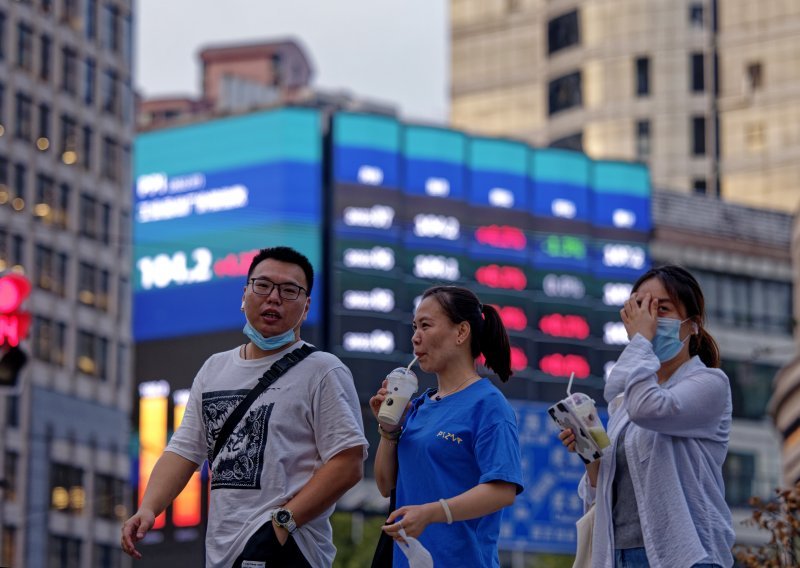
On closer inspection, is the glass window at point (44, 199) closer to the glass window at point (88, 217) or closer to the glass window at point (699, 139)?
the glass window at point (88, 217)

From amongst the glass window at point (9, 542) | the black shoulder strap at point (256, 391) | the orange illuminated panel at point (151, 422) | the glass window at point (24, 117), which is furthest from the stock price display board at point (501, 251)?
the black shoulder strap at point (256, 391)

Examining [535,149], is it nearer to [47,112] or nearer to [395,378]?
[47,112]

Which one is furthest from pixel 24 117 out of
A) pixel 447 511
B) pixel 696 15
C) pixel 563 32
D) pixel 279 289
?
pixel 447 511

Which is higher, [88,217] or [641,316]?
[88,217]

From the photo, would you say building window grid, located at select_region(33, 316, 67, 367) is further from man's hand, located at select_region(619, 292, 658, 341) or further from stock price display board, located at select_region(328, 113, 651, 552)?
man's hand, located at select_region(619, 292, 658, 341)

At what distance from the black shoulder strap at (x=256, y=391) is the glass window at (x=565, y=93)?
88.0 meters

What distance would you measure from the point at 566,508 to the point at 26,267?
2082 cm

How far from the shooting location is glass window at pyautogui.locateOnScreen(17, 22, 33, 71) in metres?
71.4

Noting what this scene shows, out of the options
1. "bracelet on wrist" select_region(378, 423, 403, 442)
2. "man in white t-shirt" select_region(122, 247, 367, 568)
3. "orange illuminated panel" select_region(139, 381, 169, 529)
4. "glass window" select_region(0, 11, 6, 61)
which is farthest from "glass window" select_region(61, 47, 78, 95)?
"bracelet on wrist" select_region(378, 423, 403, 442)

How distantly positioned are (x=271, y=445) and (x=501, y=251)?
62.3 meters

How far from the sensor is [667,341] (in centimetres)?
847

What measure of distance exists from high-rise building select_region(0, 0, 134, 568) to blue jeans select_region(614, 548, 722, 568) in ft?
189

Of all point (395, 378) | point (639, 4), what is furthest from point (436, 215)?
point (395, 378)

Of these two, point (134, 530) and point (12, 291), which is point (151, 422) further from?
point (134, 530)
